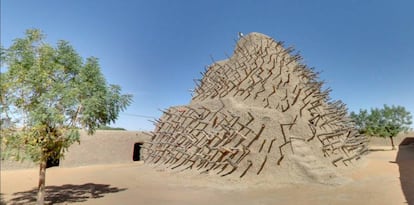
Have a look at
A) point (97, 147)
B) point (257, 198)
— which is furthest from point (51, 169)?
point (257, 198)

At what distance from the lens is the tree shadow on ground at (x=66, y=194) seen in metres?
9.81

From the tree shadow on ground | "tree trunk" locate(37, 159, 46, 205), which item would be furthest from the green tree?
the tree shadow on ground

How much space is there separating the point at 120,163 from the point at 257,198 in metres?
18.4

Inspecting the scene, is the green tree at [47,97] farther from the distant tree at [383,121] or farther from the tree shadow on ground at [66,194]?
the distant tree at [383,121]

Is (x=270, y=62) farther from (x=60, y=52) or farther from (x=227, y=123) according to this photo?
(x=60, y=52)

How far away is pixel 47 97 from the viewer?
7.53 meters

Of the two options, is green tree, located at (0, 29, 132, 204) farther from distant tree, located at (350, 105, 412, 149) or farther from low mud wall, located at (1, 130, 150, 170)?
distant tree, located at (350, 105, 412, 149)

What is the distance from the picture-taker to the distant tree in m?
35.5

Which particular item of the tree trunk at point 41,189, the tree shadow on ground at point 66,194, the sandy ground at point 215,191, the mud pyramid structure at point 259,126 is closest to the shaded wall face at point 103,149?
the mud pyramid structure at point 259,126

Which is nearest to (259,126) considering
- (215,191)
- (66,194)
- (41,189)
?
(215,191)

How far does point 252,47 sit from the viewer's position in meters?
22.8

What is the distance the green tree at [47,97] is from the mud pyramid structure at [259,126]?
7837 mm

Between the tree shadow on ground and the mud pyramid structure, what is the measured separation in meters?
5.07

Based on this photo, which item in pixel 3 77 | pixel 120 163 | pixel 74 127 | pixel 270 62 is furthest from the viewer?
pixel 120 163
